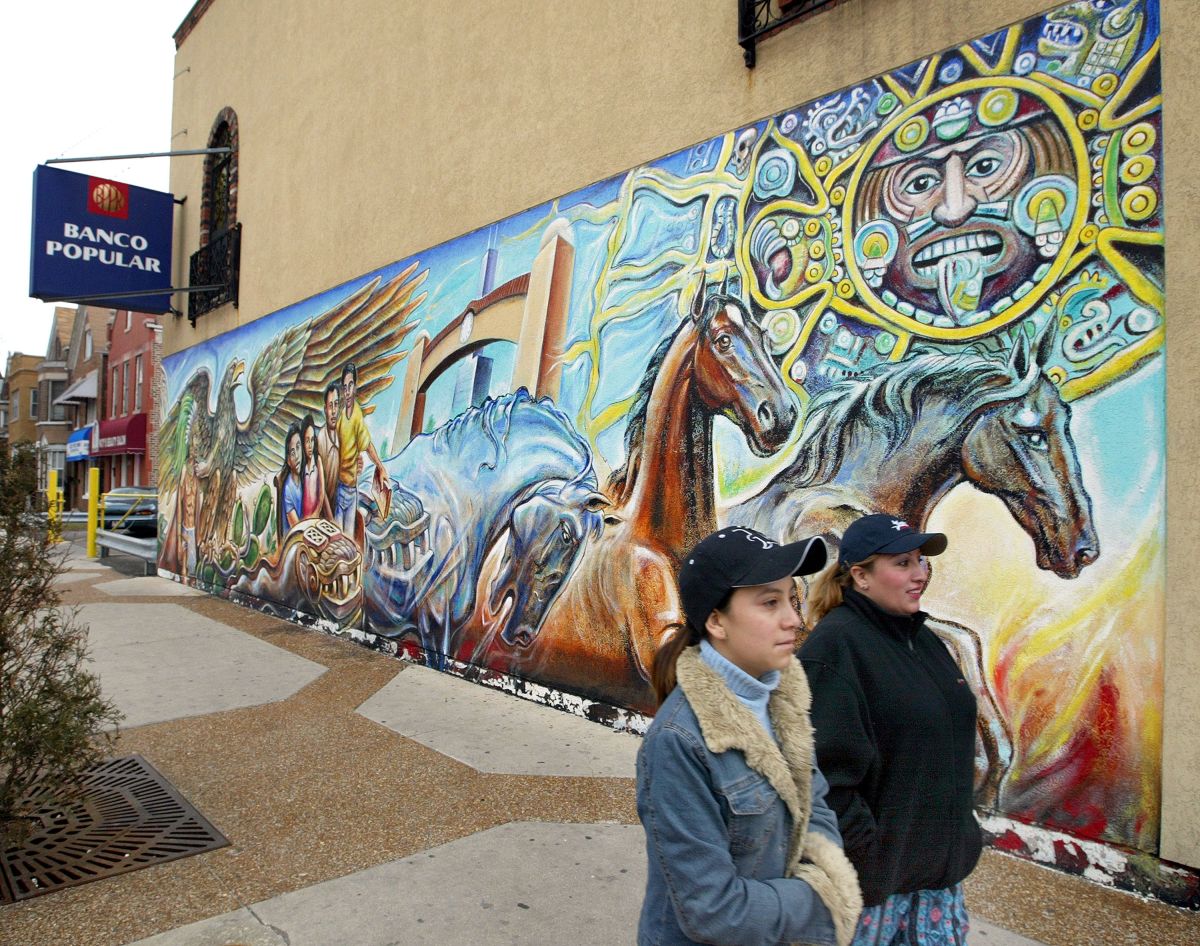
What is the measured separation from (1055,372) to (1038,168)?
0.92m

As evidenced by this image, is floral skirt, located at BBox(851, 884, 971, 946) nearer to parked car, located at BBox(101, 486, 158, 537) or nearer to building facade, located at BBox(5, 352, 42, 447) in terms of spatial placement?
parked car, located at BBox(101, 486, 158, 537)

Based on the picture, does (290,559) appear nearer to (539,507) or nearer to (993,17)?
(539,507)

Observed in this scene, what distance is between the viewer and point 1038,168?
3.89 metres

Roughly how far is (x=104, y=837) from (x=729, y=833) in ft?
11.6

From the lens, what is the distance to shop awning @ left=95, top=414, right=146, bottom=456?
25375 millimetres

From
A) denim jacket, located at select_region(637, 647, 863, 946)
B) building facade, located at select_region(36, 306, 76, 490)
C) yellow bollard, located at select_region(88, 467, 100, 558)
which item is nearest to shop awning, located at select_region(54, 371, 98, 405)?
building facade, located at select_region(36, 306, 76, 490)

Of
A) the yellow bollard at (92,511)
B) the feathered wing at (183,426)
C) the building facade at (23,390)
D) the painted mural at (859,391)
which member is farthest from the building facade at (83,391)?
the painted mural at (859,391)

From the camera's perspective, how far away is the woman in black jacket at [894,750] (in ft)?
6.75

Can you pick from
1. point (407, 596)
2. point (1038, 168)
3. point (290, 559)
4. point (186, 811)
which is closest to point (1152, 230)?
point (1038, 168)

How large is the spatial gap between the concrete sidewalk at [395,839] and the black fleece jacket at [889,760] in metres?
1.35

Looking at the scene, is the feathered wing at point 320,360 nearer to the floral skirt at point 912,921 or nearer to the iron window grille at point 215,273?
the iron window grille at point 215,273

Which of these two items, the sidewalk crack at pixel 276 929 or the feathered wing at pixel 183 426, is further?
the feathered wing at pixel 183 426

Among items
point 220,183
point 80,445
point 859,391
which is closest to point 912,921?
point 859,391

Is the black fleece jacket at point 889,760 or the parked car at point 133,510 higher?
the black fleece jacket at point 889,760
